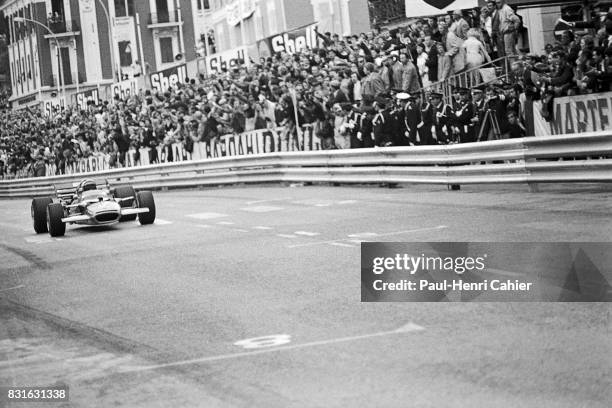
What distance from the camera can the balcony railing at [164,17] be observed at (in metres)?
56.0

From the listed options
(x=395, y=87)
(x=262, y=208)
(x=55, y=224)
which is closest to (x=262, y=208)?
(x=262, y=208)

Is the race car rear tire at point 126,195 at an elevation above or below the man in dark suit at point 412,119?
below

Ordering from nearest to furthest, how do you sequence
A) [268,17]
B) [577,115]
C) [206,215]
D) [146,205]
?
[577,115], [146,205], [206,215], [268,17]

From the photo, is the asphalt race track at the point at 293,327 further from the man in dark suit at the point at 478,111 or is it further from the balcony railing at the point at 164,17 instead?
the balcony railing at the point at 164,17

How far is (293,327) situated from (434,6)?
44.3 ft

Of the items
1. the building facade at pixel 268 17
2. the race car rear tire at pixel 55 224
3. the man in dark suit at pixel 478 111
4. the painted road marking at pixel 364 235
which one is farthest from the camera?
the building facade at pixel 268 17

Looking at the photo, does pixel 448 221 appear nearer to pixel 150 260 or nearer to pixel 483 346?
pixel 150 260

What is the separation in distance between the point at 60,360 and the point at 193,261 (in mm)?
4995

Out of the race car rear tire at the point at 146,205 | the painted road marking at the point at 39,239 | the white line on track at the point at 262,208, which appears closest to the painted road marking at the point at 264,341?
the painted road marking at the point at 39,239

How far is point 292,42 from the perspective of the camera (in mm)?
33469

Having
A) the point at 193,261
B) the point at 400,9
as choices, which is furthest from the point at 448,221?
the point at 400,9

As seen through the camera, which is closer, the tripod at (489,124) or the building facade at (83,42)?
the tripod at (489,124)

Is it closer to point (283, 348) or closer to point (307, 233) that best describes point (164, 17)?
point (307, 233)

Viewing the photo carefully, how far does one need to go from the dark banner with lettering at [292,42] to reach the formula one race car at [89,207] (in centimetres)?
1315
